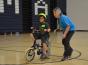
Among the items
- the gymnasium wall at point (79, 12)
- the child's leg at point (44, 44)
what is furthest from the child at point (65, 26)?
the gymnasium wall at point (79, 12)

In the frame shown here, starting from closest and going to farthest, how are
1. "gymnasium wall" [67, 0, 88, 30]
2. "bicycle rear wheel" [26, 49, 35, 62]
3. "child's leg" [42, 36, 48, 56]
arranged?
"bicycle rear wheel" [26, 49, 35, 62]
"child's leg" [42, 36, 48, 56]
"gymnasium wall" [67, 0, 88, 30]

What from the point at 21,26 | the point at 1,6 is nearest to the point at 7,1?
the point at 1,6

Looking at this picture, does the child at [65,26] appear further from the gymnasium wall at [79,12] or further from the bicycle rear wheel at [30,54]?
the gymnasium wall at [79,12]

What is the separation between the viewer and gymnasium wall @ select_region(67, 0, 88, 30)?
24.2 m

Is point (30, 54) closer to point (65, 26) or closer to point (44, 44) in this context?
point (44, 44)

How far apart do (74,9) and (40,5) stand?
3747 millimetres

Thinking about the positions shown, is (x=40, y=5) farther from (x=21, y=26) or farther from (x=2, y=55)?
(x=2, y=55)

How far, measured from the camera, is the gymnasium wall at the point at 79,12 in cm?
2417

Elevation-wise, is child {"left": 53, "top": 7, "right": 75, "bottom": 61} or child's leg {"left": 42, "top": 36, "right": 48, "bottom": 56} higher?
child {"left": 53, "top": 7, "right": 75, "bottom": 61}

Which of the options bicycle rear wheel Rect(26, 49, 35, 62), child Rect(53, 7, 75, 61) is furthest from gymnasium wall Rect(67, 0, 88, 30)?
bicycle rear wheel Rect(26, 49, 35, 62)

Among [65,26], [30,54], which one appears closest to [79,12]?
[65,26]

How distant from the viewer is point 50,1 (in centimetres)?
2345

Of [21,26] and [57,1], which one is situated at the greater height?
[57,1]

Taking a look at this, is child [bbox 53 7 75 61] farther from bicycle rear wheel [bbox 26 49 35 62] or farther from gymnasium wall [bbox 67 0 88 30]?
gymnasium wall [bbox 67 0 88 30]
